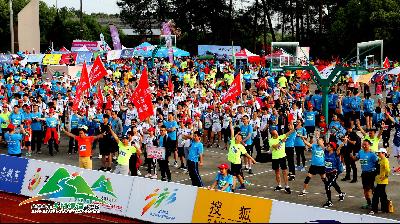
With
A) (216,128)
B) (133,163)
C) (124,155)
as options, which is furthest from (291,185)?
(216,128)

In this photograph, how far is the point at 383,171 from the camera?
14.8 m

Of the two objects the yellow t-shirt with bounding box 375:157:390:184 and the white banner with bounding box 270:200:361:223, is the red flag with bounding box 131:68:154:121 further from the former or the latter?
the white banner with bounding box 270:200:361:223

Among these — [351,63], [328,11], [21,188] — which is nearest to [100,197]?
[21,188]

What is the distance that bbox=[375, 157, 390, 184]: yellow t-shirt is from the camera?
14750 mm

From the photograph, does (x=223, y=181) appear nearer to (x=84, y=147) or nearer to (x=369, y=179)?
(x=369, y=179)

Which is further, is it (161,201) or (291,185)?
(291,185)

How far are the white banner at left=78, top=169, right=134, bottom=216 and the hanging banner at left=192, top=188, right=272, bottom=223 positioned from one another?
238cm

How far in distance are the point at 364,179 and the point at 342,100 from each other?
10877 mm

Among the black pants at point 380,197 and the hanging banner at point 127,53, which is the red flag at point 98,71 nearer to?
the black pants at point 380,197

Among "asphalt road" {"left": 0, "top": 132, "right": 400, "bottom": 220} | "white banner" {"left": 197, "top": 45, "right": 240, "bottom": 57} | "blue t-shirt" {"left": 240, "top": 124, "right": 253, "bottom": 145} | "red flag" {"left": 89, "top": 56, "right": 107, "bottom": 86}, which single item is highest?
"white banner" {"left": 197, "top": 45, "right": 240, "bottom": 57}

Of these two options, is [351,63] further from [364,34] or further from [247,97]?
[364,34]

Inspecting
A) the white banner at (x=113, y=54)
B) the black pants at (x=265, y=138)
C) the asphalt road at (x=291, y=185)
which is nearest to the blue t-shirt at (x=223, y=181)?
the asphalt road at (x=291, y=185)

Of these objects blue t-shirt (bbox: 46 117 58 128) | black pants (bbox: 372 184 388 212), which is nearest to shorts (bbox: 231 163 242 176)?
black pants (bbox: 372 184 388 212)

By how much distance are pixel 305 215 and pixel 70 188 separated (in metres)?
7.11
